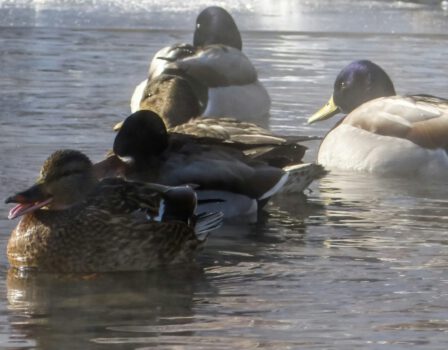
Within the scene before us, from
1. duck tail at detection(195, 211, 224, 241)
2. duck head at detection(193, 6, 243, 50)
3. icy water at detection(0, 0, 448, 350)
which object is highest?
duck head at detection(193, 6, 243, 50)

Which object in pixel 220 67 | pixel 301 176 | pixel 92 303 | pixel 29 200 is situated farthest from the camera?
pixel 220 67

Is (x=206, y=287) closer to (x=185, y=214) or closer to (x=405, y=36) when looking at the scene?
(x=185, y=214)

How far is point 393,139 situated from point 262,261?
3.49m

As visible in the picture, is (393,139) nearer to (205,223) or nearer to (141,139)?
(141,139)

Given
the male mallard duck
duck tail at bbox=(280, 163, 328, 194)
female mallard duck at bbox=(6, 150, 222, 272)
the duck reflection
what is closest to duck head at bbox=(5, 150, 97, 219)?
female mallard duck at bbox=(6, 150, 222, 272)

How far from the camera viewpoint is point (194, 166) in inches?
340

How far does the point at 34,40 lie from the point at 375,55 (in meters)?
4.07

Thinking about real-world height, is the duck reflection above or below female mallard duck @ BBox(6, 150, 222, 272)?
below

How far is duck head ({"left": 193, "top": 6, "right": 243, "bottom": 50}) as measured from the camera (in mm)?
16500

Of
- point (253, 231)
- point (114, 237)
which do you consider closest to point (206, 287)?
point (114, 237)

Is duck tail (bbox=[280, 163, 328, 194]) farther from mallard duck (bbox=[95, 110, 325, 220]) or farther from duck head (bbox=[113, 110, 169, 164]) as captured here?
duck head (bbox=[113, 110, 169, 164])

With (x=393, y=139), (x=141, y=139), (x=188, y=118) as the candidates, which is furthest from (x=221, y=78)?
(x=141, y=139)

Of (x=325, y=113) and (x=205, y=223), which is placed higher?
(x=205, y=223)

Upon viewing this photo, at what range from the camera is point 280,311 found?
21.7 ft
